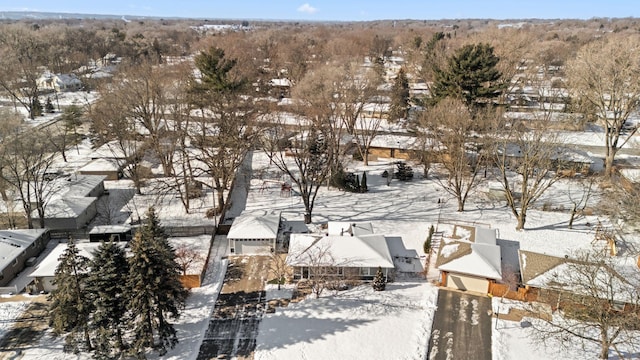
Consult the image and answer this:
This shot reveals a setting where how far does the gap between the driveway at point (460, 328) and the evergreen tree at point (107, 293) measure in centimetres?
1204

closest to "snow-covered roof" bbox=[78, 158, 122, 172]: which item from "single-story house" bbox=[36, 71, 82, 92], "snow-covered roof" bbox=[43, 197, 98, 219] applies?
"snow-covered roof" bbox=[43, 197, 98, 219]

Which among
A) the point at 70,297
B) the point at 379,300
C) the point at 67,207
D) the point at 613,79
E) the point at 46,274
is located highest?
the point at 613,79

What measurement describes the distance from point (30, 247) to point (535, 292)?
25810 millimetres

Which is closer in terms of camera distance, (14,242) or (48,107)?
(14,242)

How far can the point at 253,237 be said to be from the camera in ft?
79.8

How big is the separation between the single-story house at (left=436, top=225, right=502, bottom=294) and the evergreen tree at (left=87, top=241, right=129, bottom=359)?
1403 centimetres

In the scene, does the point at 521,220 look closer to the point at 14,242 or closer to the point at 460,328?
the point at 460,328

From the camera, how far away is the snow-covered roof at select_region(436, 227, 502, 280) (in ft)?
68.2

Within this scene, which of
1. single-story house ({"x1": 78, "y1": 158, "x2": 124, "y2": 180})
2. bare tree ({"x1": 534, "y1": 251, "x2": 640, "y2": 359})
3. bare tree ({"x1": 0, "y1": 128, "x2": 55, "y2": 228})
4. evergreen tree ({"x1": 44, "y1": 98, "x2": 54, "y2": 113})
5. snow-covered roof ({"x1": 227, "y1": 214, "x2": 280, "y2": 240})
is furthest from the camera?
evergreen tree ({"x1": 44, "y1": 98, "x2": 54, "y2": 113})

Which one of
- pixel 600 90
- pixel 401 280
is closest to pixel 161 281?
pixel 401 280

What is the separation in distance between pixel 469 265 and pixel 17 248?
75.2ft

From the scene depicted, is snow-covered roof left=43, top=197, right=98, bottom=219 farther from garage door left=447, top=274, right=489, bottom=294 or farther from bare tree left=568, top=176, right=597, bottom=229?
bare tree left=568, top=176, right=597, bottom=229

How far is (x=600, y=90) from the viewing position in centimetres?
Result: 3331

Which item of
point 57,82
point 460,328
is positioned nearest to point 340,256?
point 460,328
